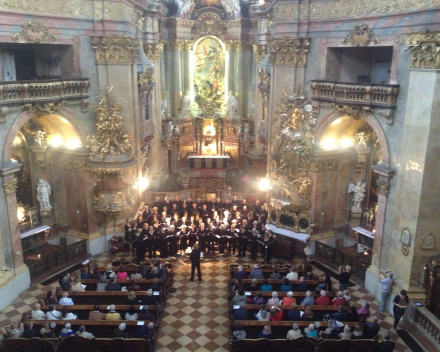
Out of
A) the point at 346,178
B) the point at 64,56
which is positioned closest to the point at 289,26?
the point at 346,178

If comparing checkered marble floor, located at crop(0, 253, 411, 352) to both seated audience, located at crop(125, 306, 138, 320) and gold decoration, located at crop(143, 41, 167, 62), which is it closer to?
seated audience, located at crop(125, 306, 138, 320)

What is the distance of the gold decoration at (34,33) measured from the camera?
47.1 feet

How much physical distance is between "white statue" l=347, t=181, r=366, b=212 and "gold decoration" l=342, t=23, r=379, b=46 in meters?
5.76

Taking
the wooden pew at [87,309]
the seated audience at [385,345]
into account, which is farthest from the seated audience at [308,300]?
the wooden pew at [87,309]

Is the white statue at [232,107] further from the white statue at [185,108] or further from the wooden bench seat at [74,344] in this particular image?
the wooden bench seat at [74,344]

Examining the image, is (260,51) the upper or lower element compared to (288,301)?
upper

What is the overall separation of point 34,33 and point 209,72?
16457 millimetres

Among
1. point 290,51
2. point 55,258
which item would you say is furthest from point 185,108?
point 55,258

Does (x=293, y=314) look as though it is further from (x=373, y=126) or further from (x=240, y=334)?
(x=373, y=126)

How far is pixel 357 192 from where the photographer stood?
1791 centimetres

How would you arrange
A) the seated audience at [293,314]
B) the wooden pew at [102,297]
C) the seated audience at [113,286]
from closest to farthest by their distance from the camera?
the seated audience at [293,314] → the wooden pew at [102,297] → the seated audience at [113,286]

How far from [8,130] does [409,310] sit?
1367 centimetres

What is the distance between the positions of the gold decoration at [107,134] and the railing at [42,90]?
83 cm

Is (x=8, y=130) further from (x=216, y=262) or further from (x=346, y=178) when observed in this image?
(x=346, y=178)
